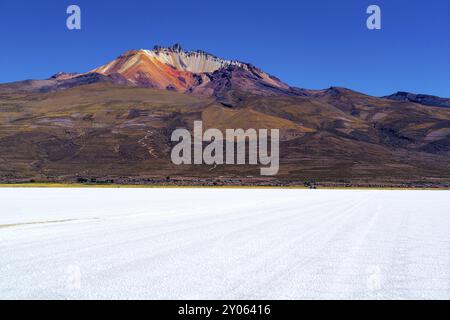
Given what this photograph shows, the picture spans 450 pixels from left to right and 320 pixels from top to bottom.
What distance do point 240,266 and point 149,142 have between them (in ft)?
591

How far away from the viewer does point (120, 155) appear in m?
178

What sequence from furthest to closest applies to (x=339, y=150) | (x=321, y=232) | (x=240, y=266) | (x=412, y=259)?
(x=339, y=150) → (x=321, y=232) → (x=412, y=259) → (x=240, y=266)

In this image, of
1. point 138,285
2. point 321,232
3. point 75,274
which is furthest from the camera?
point 321,232

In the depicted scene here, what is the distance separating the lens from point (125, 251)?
13.9m

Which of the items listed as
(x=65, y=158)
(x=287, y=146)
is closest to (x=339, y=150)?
(x=287, y=146)

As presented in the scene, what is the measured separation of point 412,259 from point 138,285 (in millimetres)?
6704

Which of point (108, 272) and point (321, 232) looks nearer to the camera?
point (108, 272)

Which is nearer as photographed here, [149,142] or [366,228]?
[366,228]

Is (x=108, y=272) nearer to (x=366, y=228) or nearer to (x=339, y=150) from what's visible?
(x=366, y=228)

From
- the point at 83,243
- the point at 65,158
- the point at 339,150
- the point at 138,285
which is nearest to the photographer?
the point at 138,285

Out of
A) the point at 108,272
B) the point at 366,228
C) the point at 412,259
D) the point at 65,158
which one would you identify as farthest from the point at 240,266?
the point at 65,158

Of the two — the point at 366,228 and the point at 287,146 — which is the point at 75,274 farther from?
the point at 287,146
